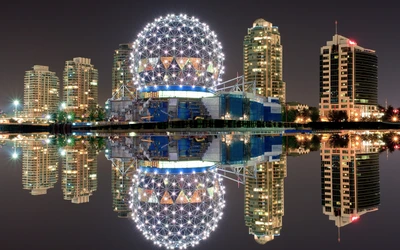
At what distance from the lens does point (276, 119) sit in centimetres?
9306

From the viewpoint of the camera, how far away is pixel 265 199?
9.26 meters

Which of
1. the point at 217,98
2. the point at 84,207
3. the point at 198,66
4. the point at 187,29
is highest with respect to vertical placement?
the point at 187,29

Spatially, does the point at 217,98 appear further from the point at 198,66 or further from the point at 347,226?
the point at 347,226

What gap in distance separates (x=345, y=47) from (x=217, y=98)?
9502 centimetres

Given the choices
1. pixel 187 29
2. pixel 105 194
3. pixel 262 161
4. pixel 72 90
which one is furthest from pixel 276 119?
pixel 72 90

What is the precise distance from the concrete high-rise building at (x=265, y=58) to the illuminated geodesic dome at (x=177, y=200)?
146 metres

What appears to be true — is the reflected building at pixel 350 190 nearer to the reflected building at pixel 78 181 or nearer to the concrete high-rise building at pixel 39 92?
the reflected building at pixel 78 181

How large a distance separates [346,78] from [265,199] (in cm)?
14674

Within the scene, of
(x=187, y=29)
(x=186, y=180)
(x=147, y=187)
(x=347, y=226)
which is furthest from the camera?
(x=187, y=29)

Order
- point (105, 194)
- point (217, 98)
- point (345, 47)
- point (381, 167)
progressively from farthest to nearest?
point (345, 47) → point (217, 98) → point (381, 167) → point (105, 194)

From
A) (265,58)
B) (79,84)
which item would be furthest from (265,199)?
(79,84)

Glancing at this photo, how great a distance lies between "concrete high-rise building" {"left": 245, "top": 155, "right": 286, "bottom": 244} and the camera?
7450 mm

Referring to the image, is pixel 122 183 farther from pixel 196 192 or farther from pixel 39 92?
pixel 39 92

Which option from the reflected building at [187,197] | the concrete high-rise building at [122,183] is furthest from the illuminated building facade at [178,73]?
the reflected building at [187,197]
